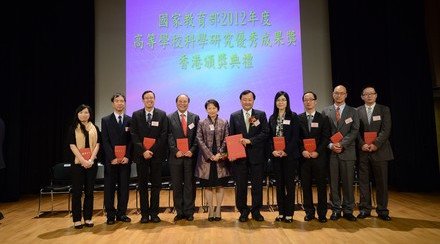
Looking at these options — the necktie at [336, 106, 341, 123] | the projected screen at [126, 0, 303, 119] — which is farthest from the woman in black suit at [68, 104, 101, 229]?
the necktie at [336, 106, 341, 123]

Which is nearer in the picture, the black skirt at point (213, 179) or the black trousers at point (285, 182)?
the black trousers at point (285, 182)

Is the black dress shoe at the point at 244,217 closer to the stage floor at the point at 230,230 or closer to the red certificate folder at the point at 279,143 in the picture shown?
the stage floor at the point at 230,230

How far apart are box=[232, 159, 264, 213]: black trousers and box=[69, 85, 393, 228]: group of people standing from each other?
1 cm

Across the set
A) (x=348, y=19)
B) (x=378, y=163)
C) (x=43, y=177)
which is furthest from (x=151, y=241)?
(x=348, y=19)

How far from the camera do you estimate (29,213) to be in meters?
5.23

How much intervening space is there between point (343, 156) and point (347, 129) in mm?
320

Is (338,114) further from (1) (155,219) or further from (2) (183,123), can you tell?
(1) (155,219)

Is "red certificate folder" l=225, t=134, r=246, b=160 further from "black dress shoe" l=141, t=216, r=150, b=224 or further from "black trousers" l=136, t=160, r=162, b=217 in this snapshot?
"black dress shoe" l=141, t=216, r=150, b=224

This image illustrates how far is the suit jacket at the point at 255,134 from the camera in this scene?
4.20m

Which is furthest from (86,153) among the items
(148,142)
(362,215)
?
(362,215)

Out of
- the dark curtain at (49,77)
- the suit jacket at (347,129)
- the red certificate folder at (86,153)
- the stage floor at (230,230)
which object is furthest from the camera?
the dark curtain at (49,77)

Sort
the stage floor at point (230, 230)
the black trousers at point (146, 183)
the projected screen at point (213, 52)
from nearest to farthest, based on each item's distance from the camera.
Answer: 1. the stage floor at point (230, 230)
2. the black trousers at point (146, 183)
3. the projected screen at point (213, 52)

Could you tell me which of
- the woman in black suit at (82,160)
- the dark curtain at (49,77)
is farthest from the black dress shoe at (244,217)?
the dark curtain at (49,77)

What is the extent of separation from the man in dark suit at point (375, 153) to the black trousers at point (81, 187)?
10.2ft
